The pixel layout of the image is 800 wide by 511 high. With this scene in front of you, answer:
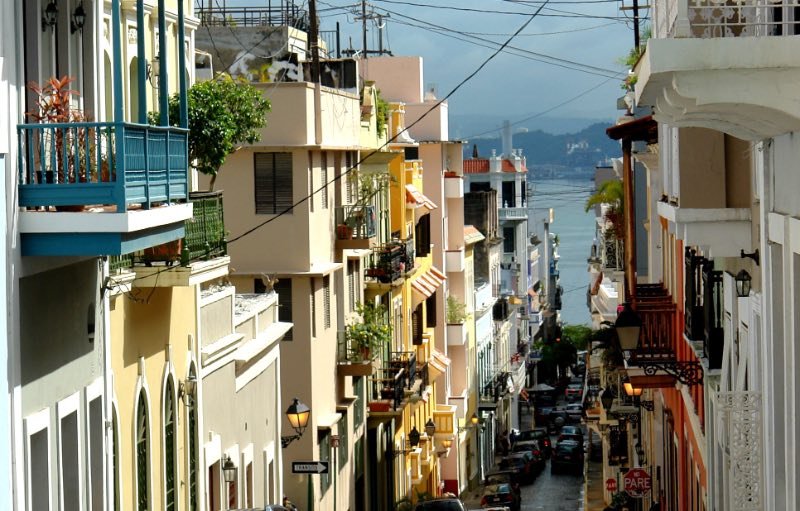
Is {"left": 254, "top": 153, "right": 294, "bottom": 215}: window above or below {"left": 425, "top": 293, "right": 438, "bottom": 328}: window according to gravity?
above

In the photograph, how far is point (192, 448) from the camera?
18.4 m

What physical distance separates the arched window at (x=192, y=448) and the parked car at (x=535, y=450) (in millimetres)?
45862

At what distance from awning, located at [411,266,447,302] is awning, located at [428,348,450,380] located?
1869 millimetres

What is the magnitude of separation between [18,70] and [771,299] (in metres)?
5.18

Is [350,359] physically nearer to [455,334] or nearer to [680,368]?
[680,368]

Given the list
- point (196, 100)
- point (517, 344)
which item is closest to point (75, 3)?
point (196, 100)

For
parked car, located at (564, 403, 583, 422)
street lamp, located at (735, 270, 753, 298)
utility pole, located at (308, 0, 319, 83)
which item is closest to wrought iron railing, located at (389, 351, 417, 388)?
utility pole, located at (308, 0, 319, 83)

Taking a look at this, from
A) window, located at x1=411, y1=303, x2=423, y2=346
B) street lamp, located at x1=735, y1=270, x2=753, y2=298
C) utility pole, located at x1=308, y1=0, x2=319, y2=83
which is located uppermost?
utility pole, located at x1=308, y1=0, x2=319, y2=83

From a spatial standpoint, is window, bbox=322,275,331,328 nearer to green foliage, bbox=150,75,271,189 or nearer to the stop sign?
the stop sign

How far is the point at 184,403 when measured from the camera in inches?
704

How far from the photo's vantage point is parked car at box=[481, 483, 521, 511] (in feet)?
157

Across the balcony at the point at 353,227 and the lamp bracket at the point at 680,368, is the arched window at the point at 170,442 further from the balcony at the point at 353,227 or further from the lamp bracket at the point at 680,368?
the balcony at the point at 353,227

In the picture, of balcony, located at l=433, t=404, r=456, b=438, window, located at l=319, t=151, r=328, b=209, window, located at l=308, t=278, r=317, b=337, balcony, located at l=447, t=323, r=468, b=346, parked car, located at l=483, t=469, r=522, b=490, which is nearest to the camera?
window, located at l=308, t=278, r=317, b=337

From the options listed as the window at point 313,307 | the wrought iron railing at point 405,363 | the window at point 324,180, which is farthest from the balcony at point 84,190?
the wrought iron railing at point 405,363
